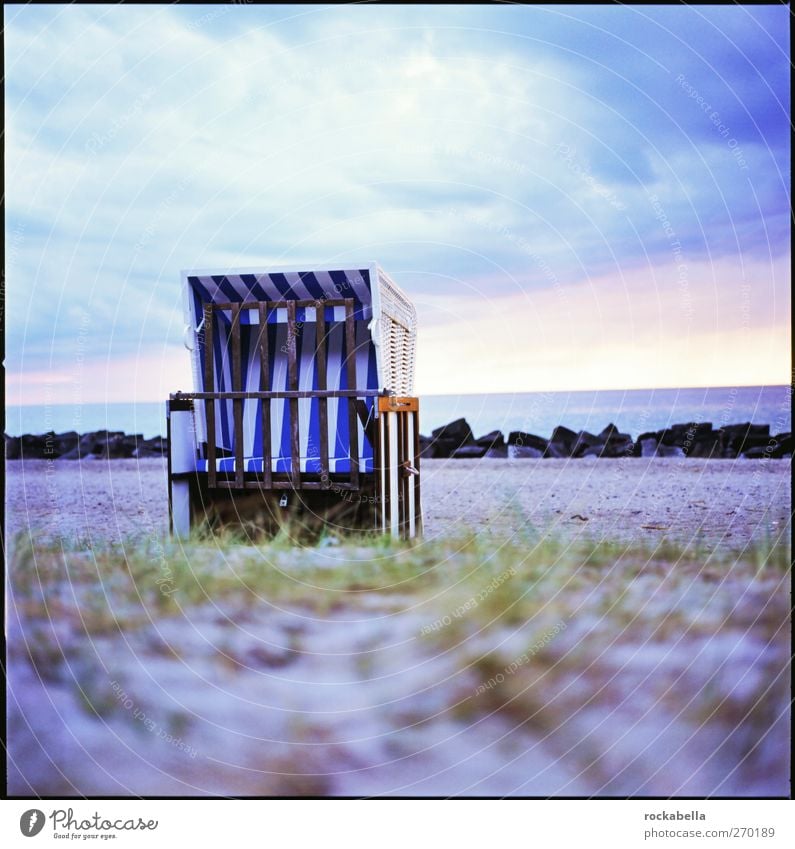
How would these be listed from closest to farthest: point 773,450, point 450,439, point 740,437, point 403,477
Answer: point 403,477
point 773,450
point 740,437
point 450,439

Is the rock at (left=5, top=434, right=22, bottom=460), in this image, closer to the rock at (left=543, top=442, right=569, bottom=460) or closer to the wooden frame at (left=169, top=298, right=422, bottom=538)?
the wooden frame at (left=169, top=298, right=422, bottom=538)

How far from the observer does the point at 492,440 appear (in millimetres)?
19516

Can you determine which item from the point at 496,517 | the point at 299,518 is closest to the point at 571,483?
the point at 496,517

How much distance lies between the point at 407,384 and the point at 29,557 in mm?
4031

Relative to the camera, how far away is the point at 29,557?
570 cm

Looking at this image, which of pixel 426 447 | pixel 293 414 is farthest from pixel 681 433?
pixel 293 414

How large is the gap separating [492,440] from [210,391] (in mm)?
13479

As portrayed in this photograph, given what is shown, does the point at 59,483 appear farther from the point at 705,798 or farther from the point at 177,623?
the point at 705,798

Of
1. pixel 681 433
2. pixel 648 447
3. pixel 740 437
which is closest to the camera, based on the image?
pixel 740 437

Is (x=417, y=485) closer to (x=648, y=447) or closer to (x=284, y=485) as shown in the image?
(x=284, y=485)

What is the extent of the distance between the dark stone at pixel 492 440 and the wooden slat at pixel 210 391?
13.1 metres

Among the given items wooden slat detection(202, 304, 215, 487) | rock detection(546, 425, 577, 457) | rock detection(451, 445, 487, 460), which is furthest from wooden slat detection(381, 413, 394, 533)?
rock detection(546, 425, 577, 457)

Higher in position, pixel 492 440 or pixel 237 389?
pixel 237 389

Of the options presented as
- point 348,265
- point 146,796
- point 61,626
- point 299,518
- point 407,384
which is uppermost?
point 348,265
